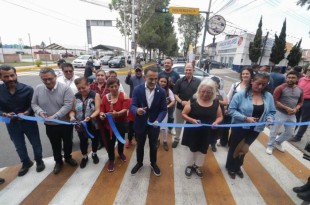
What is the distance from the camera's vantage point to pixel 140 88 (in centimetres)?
283

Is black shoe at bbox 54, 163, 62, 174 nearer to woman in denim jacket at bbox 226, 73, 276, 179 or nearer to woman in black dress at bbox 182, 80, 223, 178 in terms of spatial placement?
woman in black dress at bbox 182, 80, 223, 178

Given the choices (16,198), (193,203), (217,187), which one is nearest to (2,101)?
(16,198)

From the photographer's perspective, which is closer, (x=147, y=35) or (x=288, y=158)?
(x=288, y=158)

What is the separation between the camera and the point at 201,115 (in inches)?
111

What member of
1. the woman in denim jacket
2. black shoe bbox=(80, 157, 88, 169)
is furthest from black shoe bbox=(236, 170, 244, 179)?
black shoe bbox=(80, 157, 88, 169)

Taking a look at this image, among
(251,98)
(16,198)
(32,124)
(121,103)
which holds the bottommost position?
(16,198)

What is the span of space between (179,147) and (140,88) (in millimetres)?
2061

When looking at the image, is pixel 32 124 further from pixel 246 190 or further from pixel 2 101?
pixel 246 190

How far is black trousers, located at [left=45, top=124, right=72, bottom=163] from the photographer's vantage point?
9.64 ft

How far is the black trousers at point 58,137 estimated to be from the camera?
9.64 feet

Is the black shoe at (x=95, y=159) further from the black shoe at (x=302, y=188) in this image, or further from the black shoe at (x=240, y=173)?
the black shoe at (x=302, y=188)

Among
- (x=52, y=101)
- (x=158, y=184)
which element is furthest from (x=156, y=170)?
(x=52, y=101)

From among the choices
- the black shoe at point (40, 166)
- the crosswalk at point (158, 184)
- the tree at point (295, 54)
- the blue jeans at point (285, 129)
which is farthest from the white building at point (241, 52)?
the black shoe at point (40, 166)

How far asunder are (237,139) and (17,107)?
3555 mm
